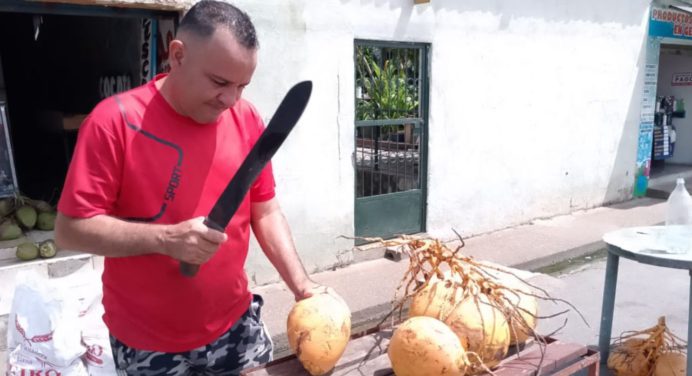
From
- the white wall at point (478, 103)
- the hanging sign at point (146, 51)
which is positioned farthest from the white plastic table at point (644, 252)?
the hanging sign at point (146, 51)

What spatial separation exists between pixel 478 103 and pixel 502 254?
1.78 meters

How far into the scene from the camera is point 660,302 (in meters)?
4.99

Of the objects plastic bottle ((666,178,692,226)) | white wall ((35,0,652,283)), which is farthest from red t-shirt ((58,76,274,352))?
plastic bottle ((666,178,692,226))

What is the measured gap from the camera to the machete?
155cm

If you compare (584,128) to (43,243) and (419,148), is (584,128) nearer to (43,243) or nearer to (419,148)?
(419,148)

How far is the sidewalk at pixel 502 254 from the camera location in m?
4.67

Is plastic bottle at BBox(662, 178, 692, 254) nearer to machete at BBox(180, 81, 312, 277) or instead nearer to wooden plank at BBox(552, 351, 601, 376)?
wooden plank at BBox(552, 351, 601, 376)

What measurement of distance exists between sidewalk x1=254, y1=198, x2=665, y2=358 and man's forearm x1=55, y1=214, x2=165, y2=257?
2.71m

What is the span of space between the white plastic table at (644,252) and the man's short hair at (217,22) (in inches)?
91.7

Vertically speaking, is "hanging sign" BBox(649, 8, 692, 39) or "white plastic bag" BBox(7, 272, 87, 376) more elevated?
"hanging sign" BBox(649, 8, 692, 39)

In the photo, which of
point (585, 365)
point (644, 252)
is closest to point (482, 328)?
point (585, 365)

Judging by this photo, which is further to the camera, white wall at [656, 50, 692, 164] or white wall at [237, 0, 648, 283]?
white wall at [656, 50, 692, 164]

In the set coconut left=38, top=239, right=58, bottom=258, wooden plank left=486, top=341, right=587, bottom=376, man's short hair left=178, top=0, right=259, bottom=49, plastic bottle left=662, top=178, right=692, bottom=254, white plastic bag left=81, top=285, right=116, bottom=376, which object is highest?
man's short hair left=178, top=0, right=259, bottom=49

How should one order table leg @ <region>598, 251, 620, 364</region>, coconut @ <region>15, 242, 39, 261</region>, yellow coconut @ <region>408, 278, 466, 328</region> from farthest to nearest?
1. coconut @ <region>15, 242, 39, 261</region>
2. table leg @ <region>598, 251, 620, 364</region>
3. yellow coconut @ <region>408, 278, 466, 328</region>
